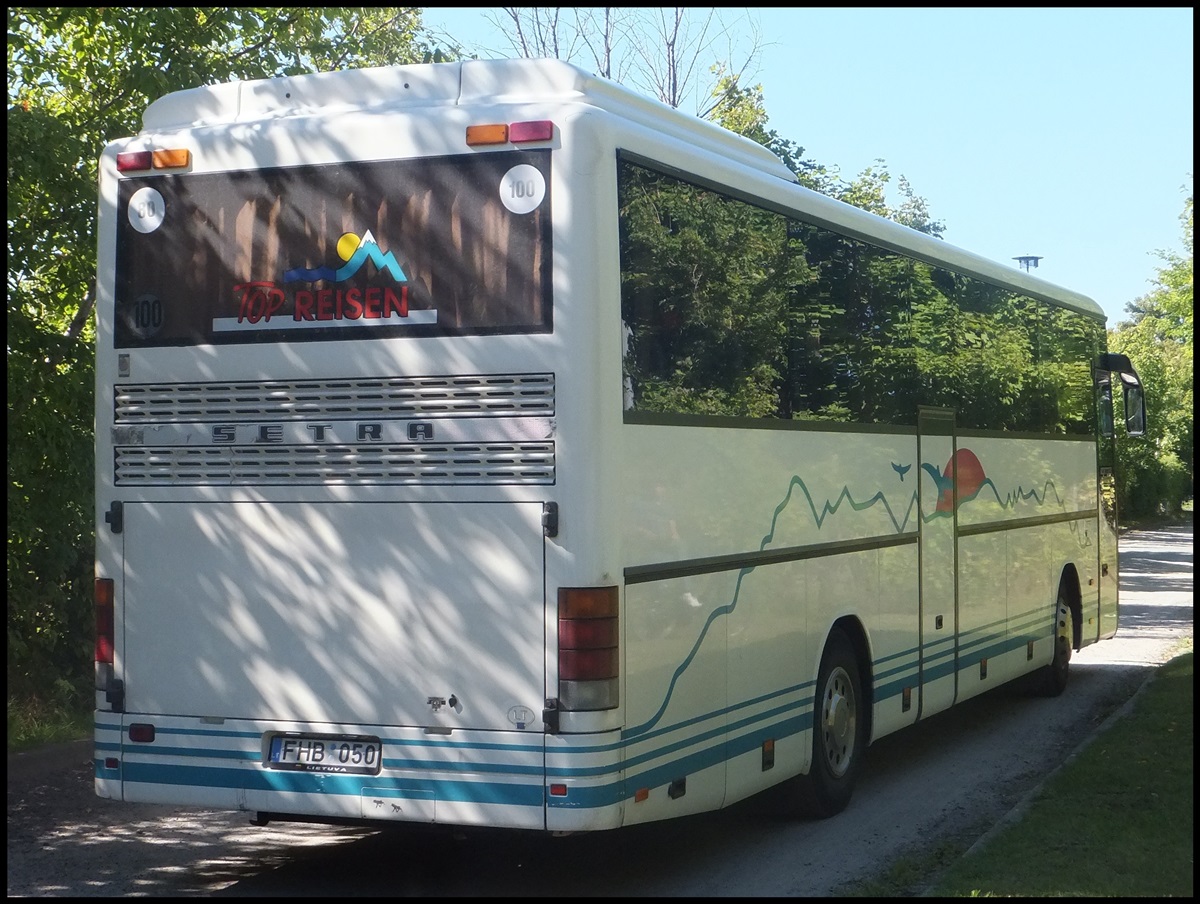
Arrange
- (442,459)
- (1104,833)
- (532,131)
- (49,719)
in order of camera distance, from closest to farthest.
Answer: (532,131)
(442,459)
(1104,833)
(49,719)

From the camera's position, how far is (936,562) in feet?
37.1

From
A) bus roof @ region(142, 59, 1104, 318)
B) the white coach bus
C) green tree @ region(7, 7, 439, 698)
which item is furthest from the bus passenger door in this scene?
green tree @ region(7, 7, 439, 698)

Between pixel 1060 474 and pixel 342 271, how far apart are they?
8934mm

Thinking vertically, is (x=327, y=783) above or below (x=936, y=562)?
below

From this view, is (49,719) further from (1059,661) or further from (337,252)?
(1059,661)

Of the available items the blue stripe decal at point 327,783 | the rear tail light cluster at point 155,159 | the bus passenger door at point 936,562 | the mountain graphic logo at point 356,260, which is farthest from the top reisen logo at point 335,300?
the bus passenger door at point 936,562

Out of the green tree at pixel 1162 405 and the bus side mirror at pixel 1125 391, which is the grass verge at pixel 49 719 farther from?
the green tree at pixel 1162 405

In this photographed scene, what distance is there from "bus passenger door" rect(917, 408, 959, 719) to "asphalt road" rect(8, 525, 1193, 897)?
59 cm

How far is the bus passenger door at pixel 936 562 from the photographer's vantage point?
36.3 ft

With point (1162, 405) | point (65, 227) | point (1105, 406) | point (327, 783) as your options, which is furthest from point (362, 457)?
point (1162, 405)

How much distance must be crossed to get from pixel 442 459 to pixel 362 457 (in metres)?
0.41

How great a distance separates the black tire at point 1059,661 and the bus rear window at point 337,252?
29.0 ft

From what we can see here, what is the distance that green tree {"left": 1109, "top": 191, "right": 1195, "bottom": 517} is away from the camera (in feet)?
146

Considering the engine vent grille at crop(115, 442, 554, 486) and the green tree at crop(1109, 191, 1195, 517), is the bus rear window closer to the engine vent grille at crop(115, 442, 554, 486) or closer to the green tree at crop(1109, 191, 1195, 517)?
the engine vent grille at crop(115, 442, 554, 486)
